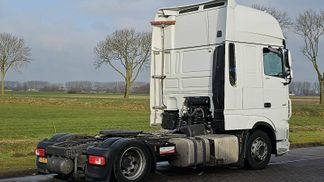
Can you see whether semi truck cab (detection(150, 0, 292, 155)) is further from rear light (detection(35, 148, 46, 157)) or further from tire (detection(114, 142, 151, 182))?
rear light (detection(35, 148, 46, 157))

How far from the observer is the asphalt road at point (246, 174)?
9734 mm

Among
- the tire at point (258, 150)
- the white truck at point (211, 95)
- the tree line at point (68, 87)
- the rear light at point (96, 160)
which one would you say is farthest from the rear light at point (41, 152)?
the tree line at point (68, 87)

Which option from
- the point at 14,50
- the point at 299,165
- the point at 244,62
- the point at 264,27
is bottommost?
the point at 299,165

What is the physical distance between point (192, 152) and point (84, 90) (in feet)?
407

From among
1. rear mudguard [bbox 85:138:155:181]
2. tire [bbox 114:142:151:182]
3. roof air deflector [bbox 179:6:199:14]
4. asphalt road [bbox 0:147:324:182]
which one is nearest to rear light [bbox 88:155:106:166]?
rear mudguard [bbox 85:138:155:181]

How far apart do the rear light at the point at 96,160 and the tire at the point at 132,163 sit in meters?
0.24

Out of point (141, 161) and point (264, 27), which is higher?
point (264, 27)

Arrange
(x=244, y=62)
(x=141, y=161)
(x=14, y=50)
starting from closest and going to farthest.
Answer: (x=141, y=161)
(x=244, y=62)
(x=14, y=50)

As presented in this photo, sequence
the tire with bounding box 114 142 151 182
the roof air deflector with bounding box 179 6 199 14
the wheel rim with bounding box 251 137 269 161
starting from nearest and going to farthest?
the tire with bounding box 114 142 151 182 → the wheel rim with bounding box 251 137 269 161 → the roof air deflector with bounding box 179 6 199 14

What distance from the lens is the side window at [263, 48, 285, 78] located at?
11549mm

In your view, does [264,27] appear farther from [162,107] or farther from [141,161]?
[141,161]

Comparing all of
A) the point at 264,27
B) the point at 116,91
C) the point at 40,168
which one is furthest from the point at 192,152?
the point at 116,91

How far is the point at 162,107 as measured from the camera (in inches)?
470

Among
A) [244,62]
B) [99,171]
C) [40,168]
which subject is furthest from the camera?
[244,62]
